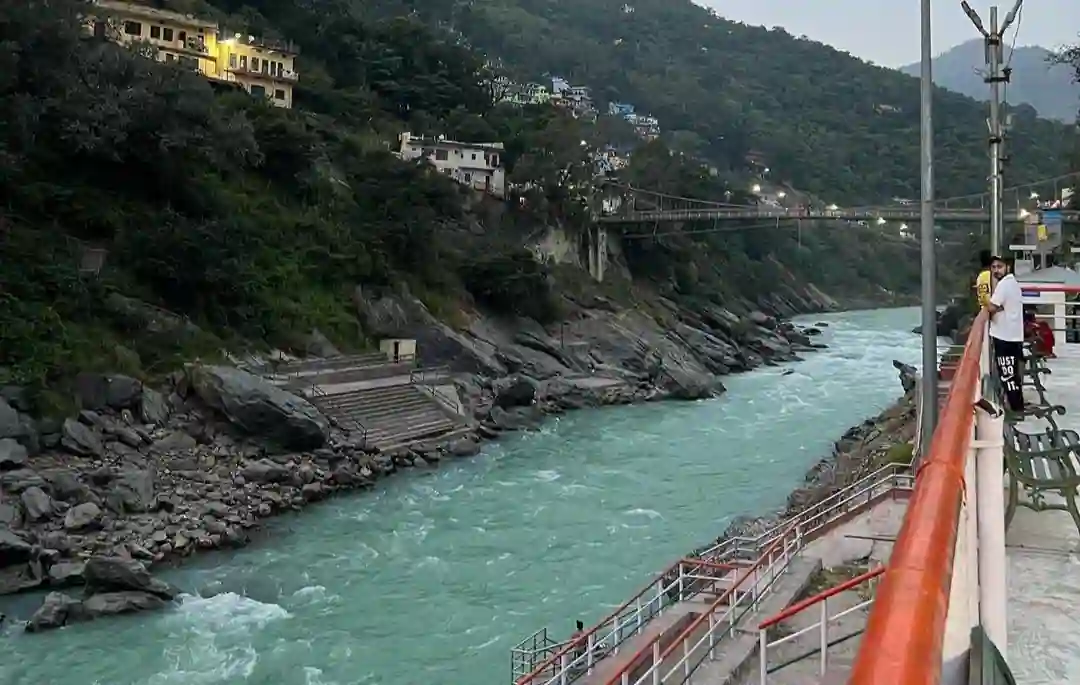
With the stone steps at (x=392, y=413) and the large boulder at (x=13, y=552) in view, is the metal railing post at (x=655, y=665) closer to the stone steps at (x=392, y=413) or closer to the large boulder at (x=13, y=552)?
the large boulder at (x=13, y=552)

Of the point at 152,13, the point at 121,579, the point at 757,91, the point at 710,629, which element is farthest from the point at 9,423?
the point at 757,91

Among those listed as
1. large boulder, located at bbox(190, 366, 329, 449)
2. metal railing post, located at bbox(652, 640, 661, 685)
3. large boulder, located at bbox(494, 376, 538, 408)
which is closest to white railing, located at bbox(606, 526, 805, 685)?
metal railing post, located at bbox(652, 640, 661, 685)

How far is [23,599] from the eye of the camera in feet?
37.4

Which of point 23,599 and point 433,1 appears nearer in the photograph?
point 23,599

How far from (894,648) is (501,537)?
45.3 ft

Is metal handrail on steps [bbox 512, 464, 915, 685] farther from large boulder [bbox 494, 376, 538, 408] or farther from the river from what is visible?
large boulder [bbox 494, 376, 538, 408]

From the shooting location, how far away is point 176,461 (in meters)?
16.2

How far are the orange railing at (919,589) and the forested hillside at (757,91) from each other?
5864 centimetres

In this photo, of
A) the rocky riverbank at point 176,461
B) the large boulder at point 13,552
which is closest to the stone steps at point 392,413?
the rocky riverbank at point 176,461

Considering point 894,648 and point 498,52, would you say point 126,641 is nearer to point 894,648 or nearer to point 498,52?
point 894,648

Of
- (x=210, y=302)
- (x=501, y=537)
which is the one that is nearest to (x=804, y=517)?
(x=501, y=537)

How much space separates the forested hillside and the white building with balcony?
2291cm

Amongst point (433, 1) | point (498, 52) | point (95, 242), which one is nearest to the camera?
point (95, 242)

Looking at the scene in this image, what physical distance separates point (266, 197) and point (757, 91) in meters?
89.3
